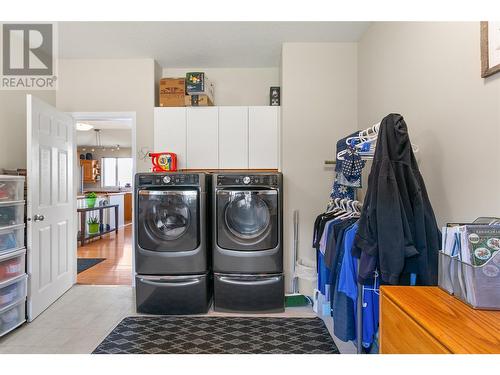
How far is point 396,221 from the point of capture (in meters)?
1.43

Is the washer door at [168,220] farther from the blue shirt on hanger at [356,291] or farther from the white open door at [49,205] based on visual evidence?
the blue shirt on hanger at [356,291]

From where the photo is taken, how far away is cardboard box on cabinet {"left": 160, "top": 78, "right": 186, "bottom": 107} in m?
3.45

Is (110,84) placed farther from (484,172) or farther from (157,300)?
(484,172)

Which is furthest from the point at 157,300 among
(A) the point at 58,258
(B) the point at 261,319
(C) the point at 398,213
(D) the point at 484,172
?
(D) the point at 484,172

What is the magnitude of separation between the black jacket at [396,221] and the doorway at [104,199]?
2.64m

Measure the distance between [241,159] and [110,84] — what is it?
68.4 inches

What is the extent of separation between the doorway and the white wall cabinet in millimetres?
462

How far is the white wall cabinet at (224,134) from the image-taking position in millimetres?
3420

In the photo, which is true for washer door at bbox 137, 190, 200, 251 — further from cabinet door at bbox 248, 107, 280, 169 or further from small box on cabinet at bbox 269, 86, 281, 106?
small box on cabinet at bbox 269, 86, 281, 106

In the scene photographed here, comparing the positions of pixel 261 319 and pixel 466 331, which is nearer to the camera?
pixel 466 331

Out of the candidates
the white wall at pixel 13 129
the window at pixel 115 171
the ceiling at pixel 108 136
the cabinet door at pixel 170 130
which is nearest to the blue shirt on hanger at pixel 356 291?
the cabinet door at pixel 170 130

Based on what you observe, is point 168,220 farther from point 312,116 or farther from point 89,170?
point 89,170

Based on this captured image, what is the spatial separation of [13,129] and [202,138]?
1.82 m
